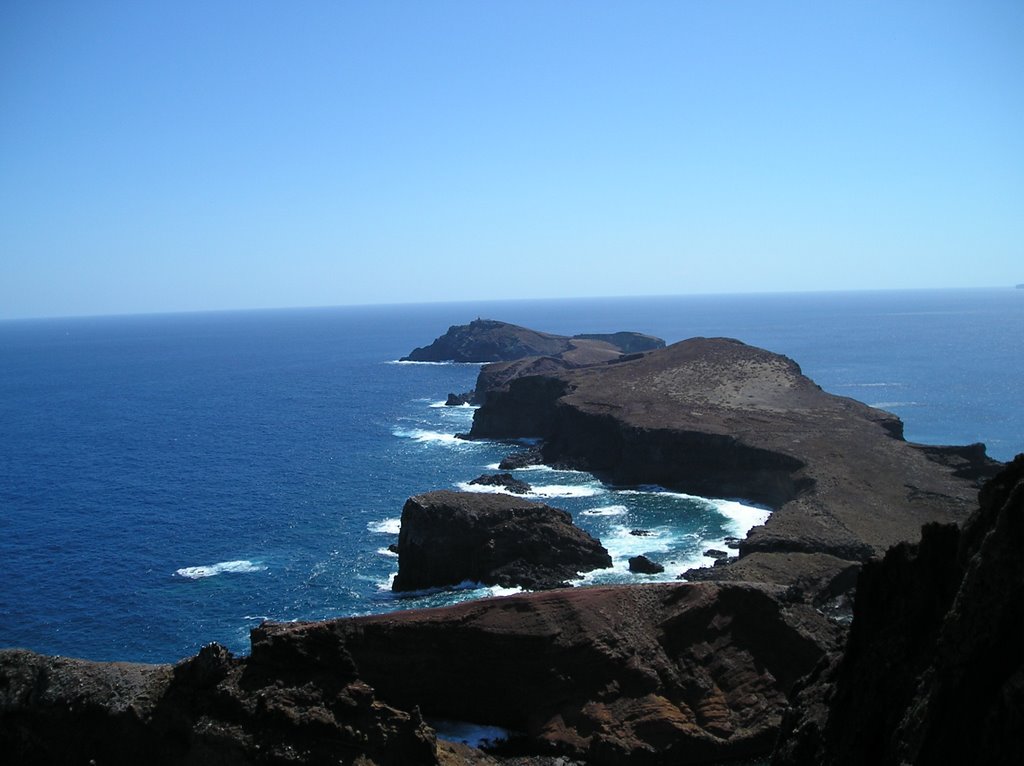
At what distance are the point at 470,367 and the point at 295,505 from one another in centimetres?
11720

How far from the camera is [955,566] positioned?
2123 cm

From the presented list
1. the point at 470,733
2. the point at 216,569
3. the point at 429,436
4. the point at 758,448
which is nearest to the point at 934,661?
the point at 470,733

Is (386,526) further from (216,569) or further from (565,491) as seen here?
(565,491)

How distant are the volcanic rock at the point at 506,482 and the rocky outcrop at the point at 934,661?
171 feet

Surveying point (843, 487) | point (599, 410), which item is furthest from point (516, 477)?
point (843, 487)

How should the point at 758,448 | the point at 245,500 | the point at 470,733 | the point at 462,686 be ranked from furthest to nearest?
the point at 245,500 → the point at 758,448 → the point at 462,686 → the point at 470,733

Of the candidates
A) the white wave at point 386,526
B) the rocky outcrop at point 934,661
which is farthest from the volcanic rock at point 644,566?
the rocky outcrop at point 934,661

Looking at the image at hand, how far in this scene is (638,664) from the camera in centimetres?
3569

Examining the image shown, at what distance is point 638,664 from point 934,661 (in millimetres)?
17780

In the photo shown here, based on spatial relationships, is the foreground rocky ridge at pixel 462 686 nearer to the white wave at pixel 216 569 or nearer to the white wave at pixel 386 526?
the white wave at pixel 216 569

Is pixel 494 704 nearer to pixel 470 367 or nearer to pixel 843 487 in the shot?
pixel 843 487

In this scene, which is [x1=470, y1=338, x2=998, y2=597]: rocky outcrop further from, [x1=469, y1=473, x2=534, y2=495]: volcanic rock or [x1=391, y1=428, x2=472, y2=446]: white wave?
[x1=469, y1=473, x2=534, y2=495]: volcanic rock

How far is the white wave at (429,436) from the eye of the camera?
10456cm

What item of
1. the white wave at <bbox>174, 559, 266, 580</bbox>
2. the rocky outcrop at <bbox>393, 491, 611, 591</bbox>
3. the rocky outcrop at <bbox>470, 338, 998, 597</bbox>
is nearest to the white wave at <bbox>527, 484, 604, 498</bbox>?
the rocky outcrop at <bbox>470, 338, 998, 597</bbox>
